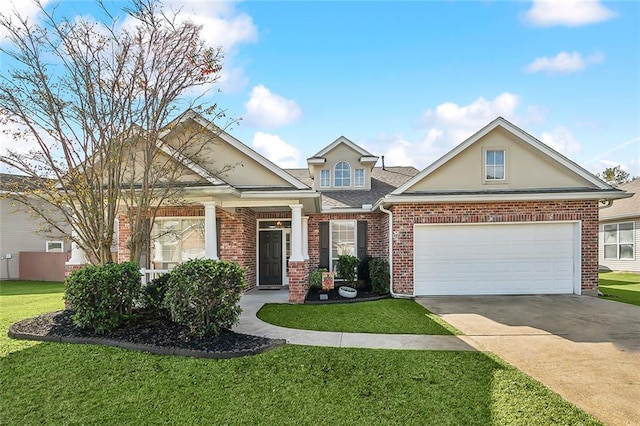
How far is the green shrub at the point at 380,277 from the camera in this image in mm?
11383

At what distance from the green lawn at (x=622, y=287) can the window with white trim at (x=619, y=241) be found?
100 centimetres

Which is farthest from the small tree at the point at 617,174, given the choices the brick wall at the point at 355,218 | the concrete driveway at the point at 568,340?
the brick wall at the point at 355,218

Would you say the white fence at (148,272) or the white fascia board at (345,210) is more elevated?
the white fascia board at (345,210)

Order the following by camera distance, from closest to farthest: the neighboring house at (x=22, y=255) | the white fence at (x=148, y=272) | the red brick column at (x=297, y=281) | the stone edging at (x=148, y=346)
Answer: the stone edging at (x=148, y=346)
the white fence at (x=148, y=272)
the red brick column at (x=297, y=281)
the neighboring house at (x=22, y=255)

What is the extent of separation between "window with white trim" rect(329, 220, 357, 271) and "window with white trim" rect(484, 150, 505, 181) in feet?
16.0

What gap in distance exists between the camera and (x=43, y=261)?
17.9 m

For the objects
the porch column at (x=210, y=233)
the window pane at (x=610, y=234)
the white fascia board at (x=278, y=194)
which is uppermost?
the white fascia board at (x=278, y=194)

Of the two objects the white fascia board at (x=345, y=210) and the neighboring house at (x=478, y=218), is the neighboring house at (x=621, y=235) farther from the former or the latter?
the white fascia board at (x=345, y=210)

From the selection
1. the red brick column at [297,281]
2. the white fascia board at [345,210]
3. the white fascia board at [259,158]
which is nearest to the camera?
the red brick column at [297,281]

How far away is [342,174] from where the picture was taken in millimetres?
15891

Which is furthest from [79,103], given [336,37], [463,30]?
[463,30]

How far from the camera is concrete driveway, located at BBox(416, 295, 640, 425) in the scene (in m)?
4.32

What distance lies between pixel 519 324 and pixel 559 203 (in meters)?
5.20

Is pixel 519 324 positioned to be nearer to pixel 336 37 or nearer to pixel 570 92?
pixel 570 92
